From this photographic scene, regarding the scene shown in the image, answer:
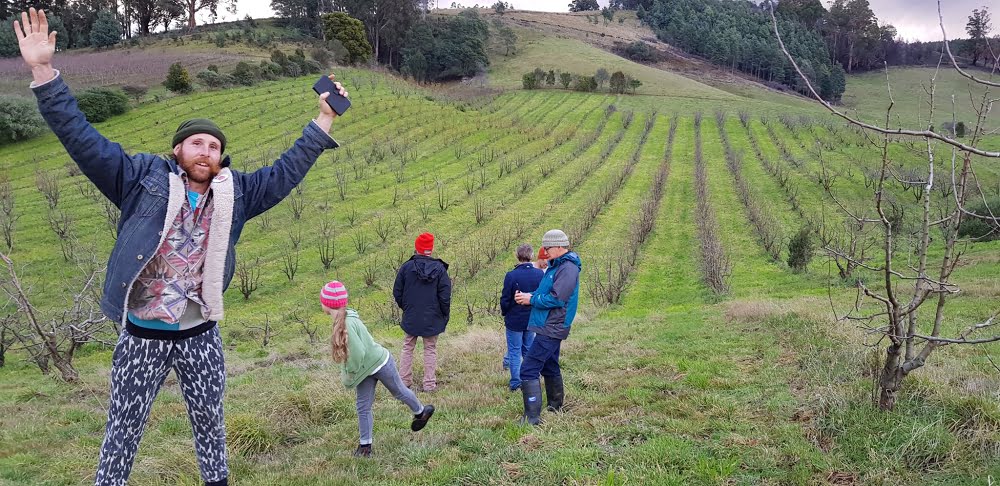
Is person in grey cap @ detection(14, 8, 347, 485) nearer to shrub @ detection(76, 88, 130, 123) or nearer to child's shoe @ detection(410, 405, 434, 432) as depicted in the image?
child's shoe @ detection(410, 405, 434, 432)

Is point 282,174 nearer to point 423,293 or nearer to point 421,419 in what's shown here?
point 421,419

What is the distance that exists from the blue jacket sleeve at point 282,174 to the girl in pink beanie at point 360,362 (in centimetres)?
137

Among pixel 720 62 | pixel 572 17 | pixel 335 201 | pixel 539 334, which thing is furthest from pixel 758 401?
pixel 572 17

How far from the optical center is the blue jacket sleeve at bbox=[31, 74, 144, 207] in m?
2.38

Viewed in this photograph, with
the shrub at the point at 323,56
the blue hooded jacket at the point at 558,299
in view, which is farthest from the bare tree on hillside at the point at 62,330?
the shrub at the point at 323,56

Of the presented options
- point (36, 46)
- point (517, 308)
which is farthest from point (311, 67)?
point (36, 46)

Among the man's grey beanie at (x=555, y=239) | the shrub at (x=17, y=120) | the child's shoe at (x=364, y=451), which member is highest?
the man's grey beanie at (x=555, y=239)

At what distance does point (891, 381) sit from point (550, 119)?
38.3 m

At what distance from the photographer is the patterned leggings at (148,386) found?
9.07 feet

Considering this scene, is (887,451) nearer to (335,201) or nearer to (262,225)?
(262,225)

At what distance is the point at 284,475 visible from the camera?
4.03 meters

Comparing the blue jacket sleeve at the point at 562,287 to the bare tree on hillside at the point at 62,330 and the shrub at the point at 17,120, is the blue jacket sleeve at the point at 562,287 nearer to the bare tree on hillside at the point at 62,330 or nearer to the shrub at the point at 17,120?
the bare tree on hillside at the point at 62,330

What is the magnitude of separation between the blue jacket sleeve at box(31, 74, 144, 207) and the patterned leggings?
69 cm

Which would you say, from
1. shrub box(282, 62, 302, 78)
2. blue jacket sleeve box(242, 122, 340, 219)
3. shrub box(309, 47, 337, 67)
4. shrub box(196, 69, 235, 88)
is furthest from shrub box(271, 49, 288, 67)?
blue jacket sleeve box(242, 122, 340, 219)
